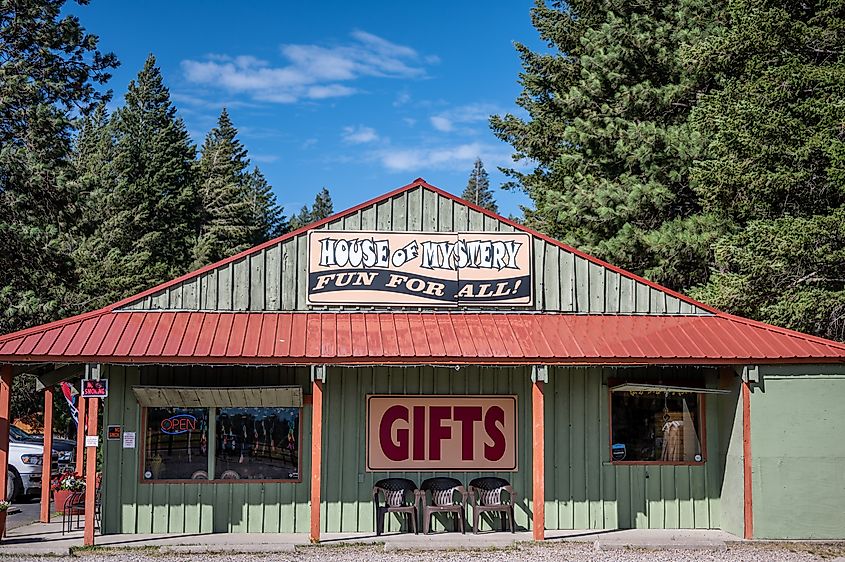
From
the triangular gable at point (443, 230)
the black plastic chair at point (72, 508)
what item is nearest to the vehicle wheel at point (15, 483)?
the black plastic chair at point (72, 508)

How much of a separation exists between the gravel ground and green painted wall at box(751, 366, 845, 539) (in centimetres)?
57

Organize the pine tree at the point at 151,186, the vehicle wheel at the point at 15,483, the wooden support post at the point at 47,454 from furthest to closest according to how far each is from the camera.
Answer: the pine tree at the point at 151,186, the vehicle wheel at the point at 15,483, the wooden support post at the point at 47,454

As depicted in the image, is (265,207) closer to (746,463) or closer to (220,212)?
(220,212)

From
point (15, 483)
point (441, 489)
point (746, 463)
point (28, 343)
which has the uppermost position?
point (28, 343)

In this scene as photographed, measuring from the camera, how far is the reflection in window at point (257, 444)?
586 inches

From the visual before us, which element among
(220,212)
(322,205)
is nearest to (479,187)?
(322,205)

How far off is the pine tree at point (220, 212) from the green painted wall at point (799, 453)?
3744cm

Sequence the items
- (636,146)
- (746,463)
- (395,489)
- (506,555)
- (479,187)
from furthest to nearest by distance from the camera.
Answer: (479,187)
(636,146)
(395,489)
(746,463)
(506,555)

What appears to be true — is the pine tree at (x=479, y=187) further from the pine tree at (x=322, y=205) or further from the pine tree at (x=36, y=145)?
the pine tree at (x=36, y=145)

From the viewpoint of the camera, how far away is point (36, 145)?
933 inches

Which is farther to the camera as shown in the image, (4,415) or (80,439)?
(80,439)

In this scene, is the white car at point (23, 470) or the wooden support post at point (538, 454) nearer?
the wooden support post at point (538, 454)

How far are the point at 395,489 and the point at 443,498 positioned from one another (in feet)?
2.44

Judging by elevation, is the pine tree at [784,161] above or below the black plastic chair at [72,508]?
above
